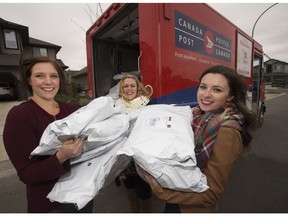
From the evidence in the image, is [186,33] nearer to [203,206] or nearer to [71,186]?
[203,206]

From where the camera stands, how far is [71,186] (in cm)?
113

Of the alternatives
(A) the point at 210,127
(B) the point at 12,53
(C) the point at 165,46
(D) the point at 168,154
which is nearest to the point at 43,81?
(D) the point at 168,154

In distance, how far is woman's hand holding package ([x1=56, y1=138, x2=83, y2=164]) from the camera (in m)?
1.06

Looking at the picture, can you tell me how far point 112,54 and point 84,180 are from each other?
3.35 metres

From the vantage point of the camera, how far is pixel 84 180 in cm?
112

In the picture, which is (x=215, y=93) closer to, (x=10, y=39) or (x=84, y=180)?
(x=84, y=180)

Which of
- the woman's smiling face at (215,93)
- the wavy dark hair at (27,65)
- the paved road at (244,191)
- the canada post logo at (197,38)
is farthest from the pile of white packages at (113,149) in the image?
the paved road at (244,191)

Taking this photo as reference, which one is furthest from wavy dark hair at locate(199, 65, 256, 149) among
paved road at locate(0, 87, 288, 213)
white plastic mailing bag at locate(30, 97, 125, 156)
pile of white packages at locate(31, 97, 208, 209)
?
paved road at locate(0, 87, 288, 213)

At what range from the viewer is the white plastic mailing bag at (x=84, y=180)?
3.47ft

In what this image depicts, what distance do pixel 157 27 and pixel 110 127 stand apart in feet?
4.56

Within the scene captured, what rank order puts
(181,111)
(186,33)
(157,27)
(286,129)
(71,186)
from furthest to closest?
(286,129) < (186,33) < (157,27) < (181,111) < (71,186)

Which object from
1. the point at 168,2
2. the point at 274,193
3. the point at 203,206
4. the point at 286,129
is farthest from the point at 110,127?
the point at 286,129

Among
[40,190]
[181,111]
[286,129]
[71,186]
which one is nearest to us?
[71,186]

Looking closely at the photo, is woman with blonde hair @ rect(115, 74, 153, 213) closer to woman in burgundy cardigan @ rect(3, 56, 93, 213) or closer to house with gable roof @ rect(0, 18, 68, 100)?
woman in burgundy cardigan @ rect(3, 56, 93, 213)
